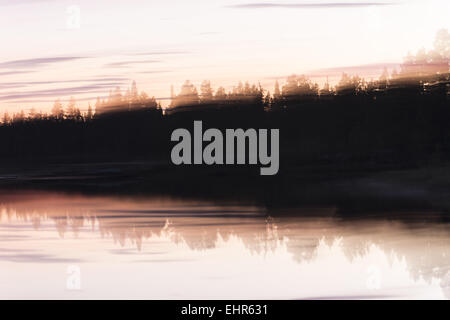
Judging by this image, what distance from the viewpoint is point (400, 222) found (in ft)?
53.0

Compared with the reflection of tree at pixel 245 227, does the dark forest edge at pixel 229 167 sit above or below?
above

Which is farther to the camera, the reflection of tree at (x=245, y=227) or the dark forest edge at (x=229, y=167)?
the dark forest edge at (x=229, y=167)

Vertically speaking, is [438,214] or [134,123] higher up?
[134,123]

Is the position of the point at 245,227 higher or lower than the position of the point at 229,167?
lower

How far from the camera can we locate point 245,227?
617 inches

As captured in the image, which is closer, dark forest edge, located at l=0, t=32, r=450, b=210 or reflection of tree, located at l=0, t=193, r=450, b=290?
reflection of tree, located at l=0, t=193, r=450, b=290

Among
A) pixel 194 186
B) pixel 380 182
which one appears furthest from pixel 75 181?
pixel 380 182

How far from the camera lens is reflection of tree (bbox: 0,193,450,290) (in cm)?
1315

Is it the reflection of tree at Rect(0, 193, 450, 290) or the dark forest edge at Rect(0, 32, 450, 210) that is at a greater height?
the dark forest edge at Rect(0, 32, 450, 210)

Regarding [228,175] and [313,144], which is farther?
[313,144]

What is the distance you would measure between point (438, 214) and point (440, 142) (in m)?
6.61

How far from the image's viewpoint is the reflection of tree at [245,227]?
1315cm

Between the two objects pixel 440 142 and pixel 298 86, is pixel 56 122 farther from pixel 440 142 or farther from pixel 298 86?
pixel 440 142

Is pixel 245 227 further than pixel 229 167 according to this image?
No
